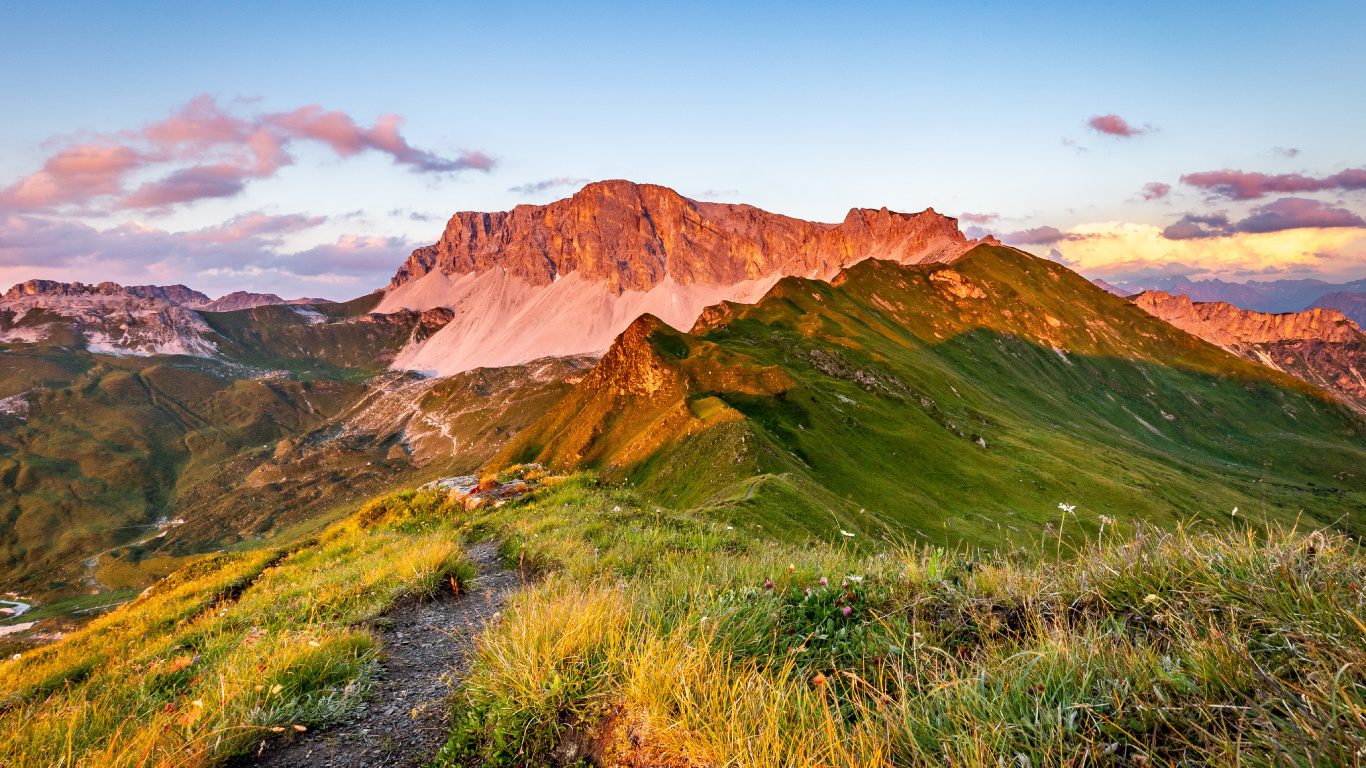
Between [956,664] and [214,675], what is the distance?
7077 mm

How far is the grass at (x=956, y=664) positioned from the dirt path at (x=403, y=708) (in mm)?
450

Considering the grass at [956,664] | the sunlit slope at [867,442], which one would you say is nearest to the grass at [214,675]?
the grass at [956,664]

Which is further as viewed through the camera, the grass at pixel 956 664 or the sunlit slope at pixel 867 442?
the sunlit slope at pixel 867 442

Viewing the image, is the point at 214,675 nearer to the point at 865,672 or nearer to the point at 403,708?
the point at 403,708

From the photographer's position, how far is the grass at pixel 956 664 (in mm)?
2996

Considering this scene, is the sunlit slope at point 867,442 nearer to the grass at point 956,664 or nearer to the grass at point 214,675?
the grass at point 214,675

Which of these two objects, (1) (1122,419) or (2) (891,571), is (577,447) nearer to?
(2) (891,571)

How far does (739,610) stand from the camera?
523cm

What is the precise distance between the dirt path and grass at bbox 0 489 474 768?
19cm

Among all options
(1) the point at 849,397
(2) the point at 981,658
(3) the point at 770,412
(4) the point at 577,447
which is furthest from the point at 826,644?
(4) the point at 577,447

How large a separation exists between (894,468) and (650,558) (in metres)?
76.3

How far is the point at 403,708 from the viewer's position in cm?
543

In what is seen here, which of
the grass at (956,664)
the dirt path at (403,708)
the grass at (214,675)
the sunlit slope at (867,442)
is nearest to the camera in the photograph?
the grass at (956,664)

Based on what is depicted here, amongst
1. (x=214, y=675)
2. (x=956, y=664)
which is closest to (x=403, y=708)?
(x=214, y=675)
